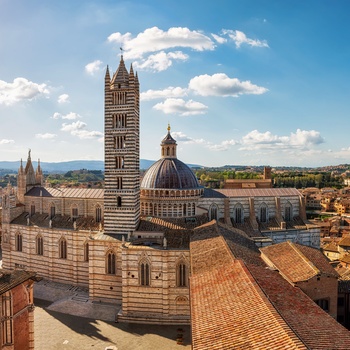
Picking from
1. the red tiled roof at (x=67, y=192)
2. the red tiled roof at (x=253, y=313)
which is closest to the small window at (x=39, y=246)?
the red tiled roof at (x=67, y=192)

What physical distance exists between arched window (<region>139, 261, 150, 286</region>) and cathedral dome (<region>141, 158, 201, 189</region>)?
965cm

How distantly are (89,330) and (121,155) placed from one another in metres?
16.0

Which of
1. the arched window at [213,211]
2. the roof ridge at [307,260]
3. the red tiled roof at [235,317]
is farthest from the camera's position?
the arched window at [213,211]

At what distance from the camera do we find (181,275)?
98.1 ft

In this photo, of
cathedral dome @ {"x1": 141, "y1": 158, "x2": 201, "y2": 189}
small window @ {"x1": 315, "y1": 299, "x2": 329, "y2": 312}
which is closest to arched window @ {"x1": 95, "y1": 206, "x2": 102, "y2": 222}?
cathedral dome @ {"x1": 141, "y1": 158, "x2": 201, "y2": 189}

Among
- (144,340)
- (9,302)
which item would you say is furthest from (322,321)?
(144,340)

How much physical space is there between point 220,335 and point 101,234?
2437 cm

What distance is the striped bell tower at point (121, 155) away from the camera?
33.8 meters

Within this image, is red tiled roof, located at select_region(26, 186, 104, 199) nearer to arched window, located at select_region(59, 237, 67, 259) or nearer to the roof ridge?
arched window, located at select_region(59, 237, 67, 259)

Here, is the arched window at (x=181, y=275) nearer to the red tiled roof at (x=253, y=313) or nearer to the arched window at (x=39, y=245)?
the red tiled roof at (x=253, y=313)

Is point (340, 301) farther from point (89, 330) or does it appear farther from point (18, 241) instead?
point (18, 241)

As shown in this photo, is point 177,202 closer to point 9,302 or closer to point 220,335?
point 9,302

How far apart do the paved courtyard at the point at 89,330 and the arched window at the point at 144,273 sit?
140 inches

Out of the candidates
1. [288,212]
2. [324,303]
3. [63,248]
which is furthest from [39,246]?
[324,303]
